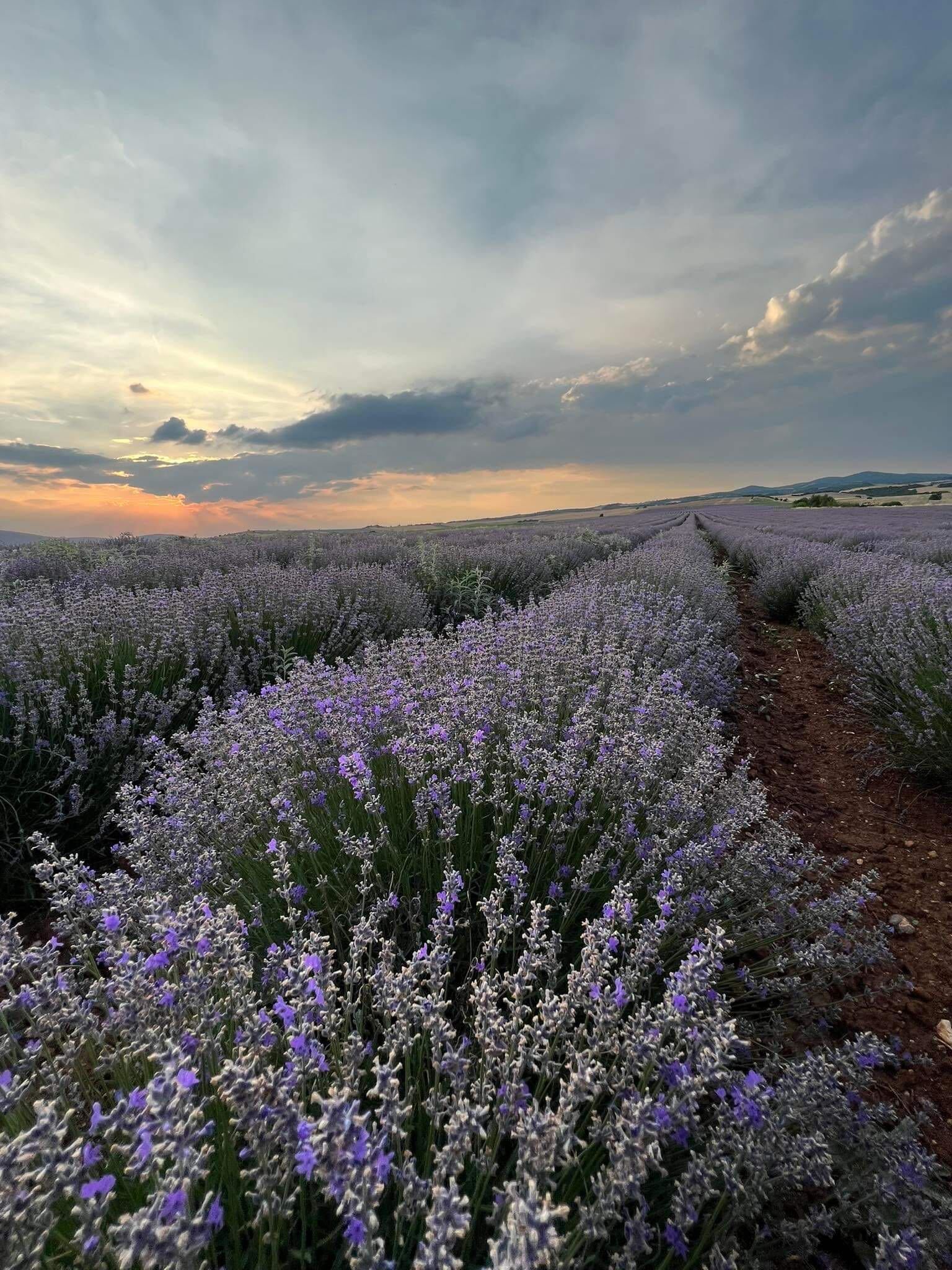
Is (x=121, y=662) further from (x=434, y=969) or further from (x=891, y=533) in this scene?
(x=891, y=533)

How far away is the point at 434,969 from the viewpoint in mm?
1036

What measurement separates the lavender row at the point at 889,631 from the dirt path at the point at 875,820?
28 centimetres

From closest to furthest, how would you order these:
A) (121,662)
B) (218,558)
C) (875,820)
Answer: (875,820), (121,662), (218,558)

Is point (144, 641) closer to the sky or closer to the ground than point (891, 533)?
closer to the sky

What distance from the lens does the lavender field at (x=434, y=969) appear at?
2.67 feet

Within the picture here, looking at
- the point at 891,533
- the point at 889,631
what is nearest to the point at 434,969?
the point at 889,631

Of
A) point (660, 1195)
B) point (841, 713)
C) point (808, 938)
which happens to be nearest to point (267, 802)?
point (660, 1195)

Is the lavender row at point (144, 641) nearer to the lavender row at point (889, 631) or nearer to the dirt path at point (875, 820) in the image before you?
the dirt path at point (875, 820)

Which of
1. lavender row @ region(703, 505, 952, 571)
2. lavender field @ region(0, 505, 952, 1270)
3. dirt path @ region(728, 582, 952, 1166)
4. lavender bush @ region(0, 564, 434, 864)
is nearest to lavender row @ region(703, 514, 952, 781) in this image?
lavender field @ region(0, 505, 952, 1270)

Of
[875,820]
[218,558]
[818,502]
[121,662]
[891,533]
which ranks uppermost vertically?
[218,558]

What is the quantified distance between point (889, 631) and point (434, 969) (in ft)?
18.3

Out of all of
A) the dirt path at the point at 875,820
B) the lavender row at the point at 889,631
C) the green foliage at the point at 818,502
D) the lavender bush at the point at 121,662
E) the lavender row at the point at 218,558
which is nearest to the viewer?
the dirt path at the point at 875,820

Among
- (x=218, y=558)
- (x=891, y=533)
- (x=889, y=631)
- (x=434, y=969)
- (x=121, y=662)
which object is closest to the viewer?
(x=434, y=969)

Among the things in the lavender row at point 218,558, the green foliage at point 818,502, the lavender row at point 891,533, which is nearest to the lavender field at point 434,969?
the lavender row at point 218,558
